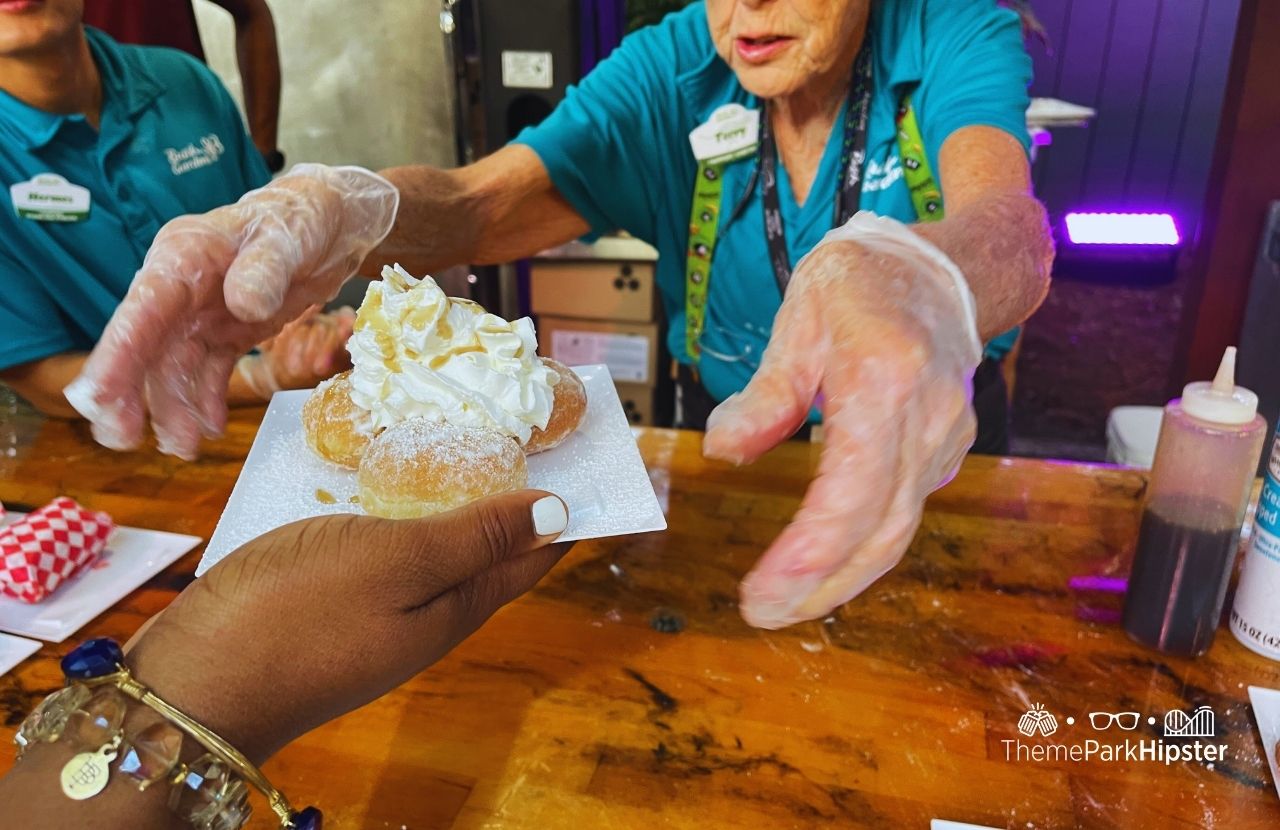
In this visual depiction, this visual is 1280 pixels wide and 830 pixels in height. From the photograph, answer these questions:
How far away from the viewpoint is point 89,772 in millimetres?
605

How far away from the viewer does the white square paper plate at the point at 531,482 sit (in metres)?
0.90

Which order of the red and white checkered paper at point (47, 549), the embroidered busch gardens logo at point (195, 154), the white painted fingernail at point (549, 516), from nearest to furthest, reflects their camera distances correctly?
the white painted fingernail at point (549, 516) → the red and white checkered paper at point (47, 549) → the embroidered busch gardens logo at point (195, 154)

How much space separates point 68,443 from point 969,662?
142cm

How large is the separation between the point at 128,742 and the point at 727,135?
4.32 ft

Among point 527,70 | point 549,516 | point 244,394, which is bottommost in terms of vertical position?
point 244,394

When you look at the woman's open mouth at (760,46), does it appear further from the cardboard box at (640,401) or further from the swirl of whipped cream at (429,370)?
the cardboard box at (640,401)

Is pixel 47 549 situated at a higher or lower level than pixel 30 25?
lower

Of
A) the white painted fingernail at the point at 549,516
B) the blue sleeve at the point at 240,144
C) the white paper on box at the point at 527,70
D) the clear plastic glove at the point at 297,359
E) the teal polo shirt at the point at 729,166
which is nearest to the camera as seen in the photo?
the white painted fingernail at the point at 549,516

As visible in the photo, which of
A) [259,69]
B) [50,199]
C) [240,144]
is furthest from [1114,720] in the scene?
[259,69]

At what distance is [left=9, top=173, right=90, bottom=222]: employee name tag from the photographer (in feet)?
5.59

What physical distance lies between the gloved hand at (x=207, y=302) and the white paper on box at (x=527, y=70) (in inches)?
70.0

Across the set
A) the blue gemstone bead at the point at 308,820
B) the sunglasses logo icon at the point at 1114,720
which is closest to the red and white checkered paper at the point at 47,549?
the blue gemstone bead at the point at 308,820

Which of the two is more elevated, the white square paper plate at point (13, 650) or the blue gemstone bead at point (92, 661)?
the blue gemstone bead at point (92, 661)

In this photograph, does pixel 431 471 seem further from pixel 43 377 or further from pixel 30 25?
pixel 30 25
